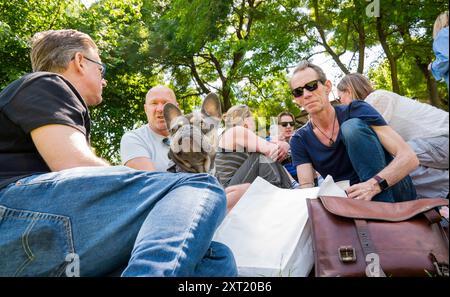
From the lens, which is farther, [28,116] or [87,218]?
[28,116]

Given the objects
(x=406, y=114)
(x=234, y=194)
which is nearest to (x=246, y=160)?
(x=234, y=194)

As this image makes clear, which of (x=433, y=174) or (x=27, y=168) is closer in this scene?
(x=27, y=168)

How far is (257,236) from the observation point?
6.38 feet

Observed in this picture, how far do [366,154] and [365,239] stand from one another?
0.97 metres

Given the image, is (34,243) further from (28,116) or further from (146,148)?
(146,148)

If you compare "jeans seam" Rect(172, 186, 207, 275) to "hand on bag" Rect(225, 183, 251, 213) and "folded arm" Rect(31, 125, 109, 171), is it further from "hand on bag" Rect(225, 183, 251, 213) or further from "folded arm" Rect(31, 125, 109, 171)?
"hand on bag" Rect(225, 183, 251, 213)

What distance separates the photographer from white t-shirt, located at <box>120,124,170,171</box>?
338 cm

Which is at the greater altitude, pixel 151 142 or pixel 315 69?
pixel 315 69

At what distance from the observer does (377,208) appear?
1.90m
